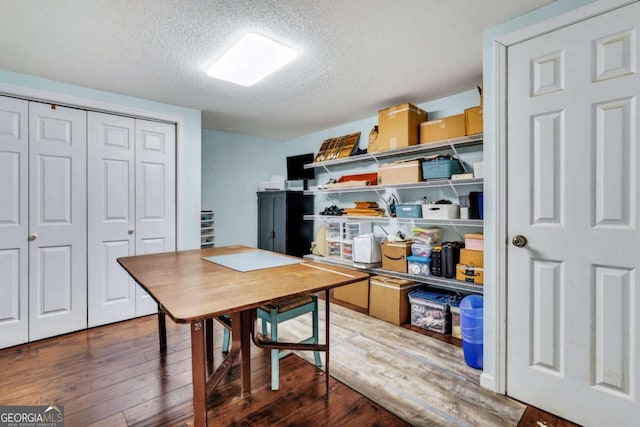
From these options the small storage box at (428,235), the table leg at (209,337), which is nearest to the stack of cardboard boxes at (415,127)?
the small storage box at (428,235)

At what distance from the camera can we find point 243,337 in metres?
1.77

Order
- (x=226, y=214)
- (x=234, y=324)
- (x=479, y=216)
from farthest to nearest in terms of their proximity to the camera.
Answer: (x=226, y=214) → (x=479, y=216) → (x=234, y=324)

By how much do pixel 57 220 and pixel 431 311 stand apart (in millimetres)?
3661

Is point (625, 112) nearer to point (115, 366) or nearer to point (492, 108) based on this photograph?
point (492, 108)

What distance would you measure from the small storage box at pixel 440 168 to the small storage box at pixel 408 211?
35 centimetres

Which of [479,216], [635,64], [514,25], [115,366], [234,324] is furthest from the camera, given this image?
[479,216]

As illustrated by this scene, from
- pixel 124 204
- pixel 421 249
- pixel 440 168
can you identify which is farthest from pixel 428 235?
pixel 124 204

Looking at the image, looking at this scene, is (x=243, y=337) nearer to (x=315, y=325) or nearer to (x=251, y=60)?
(x=315, y=325)

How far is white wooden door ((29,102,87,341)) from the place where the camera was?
270 centimetres

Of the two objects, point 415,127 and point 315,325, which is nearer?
point 315,325

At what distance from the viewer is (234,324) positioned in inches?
67.5

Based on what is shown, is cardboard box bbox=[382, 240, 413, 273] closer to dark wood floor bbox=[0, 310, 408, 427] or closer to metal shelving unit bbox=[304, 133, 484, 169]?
metal shelving unit bbox=[304, 133, 484, 169]

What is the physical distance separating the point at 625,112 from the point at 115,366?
359 centimetres

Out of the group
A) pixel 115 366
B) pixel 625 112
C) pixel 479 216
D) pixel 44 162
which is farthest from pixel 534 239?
pixel 44 162
